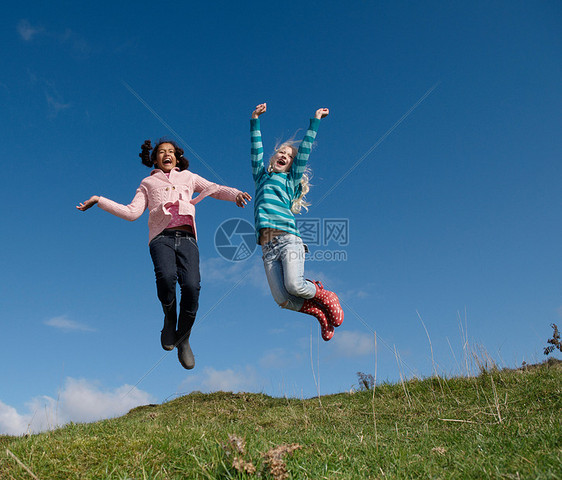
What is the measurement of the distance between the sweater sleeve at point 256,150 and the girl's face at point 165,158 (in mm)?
1288

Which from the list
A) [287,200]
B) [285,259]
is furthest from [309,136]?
[285,259]

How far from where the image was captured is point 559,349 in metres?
9.18

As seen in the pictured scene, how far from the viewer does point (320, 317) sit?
6.32 m

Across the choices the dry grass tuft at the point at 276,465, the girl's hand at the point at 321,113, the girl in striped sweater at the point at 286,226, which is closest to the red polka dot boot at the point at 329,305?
the girl in striped sweater at the point at 286,226

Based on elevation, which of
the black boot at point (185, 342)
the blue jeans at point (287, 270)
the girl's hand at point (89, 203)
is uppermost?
the girl's hand at point (89, 203)

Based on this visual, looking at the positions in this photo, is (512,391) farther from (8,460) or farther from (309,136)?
(8,460)

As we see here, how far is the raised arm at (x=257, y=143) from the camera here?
6355mm

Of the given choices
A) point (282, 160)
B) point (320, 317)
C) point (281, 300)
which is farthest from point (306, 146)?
point (320, 317)

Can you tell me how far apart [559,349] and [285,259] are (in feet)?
21.0

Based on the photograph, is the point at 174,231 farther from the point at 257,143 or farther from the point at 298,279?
the point at 298,279

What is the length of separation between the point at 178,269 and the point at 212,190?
1196 mm

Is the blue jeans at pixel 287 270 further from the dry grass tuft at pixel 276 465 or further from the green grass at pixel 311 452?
the dry grass tuft at pixel 276 465

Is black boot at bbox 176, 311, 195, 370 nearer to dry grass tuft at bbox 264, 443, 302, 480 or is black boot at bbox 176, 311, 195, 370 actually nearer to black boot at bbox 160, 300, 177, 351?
black boot at bbox 160, 300, 177, 351

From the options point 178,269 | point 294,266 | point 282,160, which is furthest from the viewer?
point 282,160
